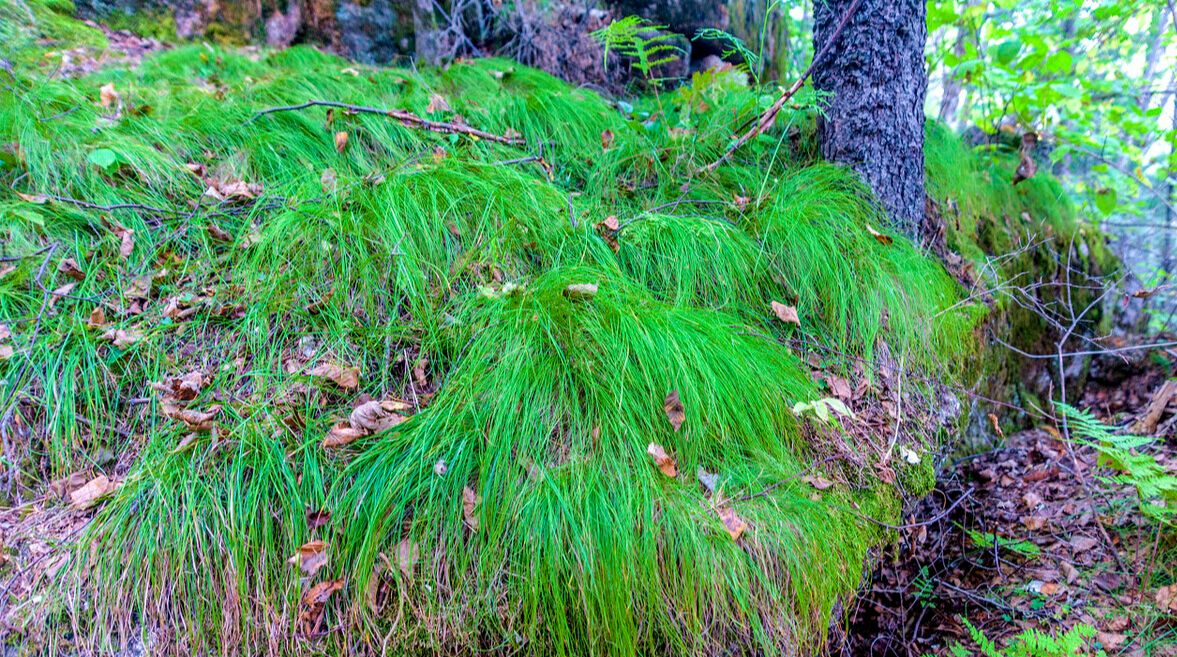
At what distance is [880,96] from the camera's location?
99.1 inches

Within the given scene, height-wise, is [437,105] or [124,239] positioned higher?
[437,105]

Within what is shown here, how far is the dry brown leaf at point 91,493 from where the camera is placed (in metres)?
1.56

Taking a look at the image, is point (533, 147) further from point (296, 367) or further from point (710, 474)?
point (710, 474)

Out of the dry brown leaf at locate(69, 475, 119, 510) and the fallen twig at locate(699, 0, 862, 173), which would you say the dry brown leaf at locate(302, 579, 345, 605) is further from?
the fallen twig at locate(699, 0, 862, 173)

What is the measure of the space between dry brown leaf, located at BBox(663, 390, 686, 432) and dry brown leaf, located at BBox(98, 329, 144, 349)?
186 cm

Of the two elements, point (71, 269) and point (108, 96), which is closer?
point (71, 269)

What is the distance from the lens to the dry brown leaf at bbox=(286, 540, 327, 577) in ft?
4.74

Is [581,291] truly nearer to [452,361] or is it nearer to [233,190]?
[452,361]

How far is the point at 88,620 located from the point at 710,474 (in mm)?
1762

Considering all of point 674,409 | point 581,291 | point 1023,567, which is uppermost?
point 581,291

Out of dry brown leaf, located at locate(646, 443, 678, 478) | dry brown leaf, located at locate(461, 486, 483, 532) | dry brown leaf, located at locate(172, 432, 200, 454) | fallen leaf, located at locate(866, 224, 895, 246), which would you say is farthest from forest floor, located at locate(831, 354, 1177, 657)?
dry brown leaf, located at locate(172, 432, 200, 454)

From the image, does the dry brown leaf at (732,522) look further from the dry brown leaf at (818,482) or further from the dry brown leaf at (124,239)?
the dry brown leaf at (124,239)

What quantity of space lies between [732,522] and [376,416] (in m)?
1.16

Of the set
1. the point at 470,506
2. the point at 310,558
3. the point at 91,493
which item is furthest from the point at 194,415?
the point at 470,506
